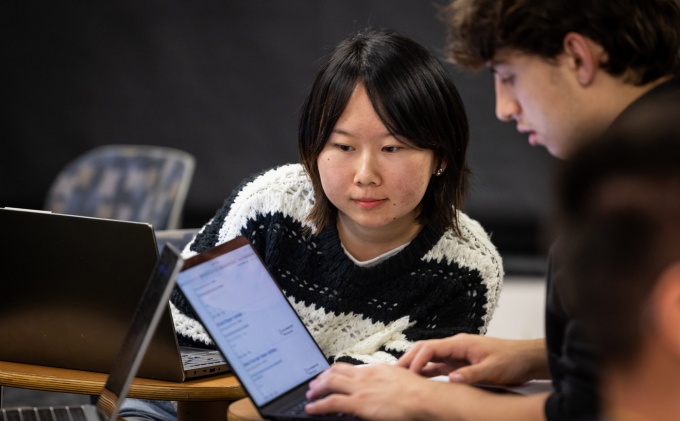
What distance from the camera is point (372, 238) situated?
200 centimetres

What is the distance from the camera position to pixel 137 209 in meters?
3.68

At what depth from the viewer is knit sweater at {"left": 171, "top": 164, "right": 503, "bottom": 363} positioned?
196cm

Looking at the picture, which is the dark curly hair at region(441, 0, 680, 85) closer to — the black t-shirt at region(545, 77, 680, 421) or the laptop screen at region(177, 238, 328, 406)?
the black t-shirt at region(545, 77, 680, 421)

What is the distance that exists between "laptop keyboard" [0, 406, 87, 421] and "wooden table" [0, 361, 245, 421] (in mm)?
86

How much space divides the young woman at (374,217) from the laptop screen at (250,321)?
314mm

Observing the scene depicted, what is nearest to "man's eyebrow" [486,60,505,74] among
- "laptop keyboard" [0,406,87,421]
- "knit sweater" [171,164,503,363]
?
"knit sweater" [171,164,503,363]

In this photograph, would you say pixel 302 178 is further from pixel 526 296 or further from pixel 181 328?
pixel 526 296

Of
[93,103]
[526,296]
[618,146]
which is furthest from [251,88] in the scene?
[618,146]

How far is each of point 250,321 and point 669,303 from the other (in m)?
0.75

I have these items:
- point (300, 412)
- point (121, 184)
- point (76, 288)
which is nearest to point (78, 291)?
point (76, 288)

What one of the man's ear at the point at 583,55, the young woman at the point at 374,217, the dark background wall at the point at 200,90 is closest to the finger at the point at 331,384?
the young woman at the point at 374,217

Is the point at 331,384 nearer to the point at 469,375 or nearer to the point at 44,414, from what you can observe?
the point at 469,375

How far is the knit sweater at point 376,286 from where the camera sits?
1957 mm

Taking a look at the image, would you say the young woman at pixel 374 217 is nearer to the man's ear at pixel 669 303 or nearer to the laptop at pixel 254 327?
the laptop at pixel 254 327
